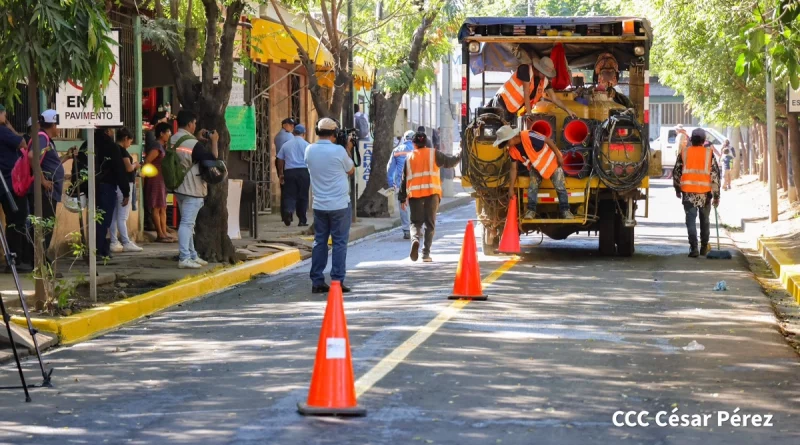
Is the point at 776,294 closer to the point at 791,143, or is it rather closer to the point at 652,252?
the point at 652,252

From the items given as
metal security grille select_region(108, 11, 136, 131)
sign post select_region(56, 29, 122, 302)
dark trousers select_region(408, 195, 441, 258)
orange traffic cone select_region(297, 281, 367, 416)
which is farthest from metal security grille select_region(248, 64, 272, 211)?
orange traffic cone select_region(297, 281, 367, 416)

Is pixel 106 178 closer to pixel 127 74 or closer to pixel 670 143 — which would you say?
pixel 127 74

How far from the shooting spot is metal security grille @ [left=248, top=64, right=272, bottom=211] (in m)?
29.0

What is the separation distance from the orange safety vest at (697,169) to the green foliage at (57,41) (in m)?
9.03

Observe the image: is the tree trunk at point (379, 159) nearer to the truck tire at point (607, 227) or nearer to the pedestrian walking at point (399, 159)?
the pedestrian walking at point (399, 159)

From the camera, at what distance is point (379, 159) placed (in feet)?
95.9

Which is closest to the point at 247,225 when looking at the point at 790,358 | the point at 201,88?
the point at 201,88

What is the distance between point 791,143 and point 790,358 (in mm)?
18597

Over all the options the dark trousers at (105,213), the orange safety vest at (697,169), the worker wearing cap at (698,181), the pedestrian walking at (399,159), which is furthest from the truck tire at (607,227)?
the dark trousers at (105,213)

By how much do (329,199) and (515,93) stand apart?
506cm

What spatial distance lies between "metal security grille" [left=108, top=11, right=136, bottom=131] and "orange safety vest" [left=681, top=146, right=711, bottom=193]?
8.34 meters

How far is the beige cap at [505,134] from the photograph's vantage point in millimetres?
A: 17281

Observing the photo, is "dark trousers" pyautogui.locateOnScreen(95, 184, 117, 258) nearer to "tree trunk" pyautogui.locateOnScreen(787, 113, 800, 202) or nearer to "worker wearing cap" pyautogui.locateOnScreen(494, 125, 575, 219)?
"worker wearing cap" pyautogui.locateOnScreen(494, 125, 575, 219)

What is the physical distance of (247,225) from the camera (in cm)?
2212
